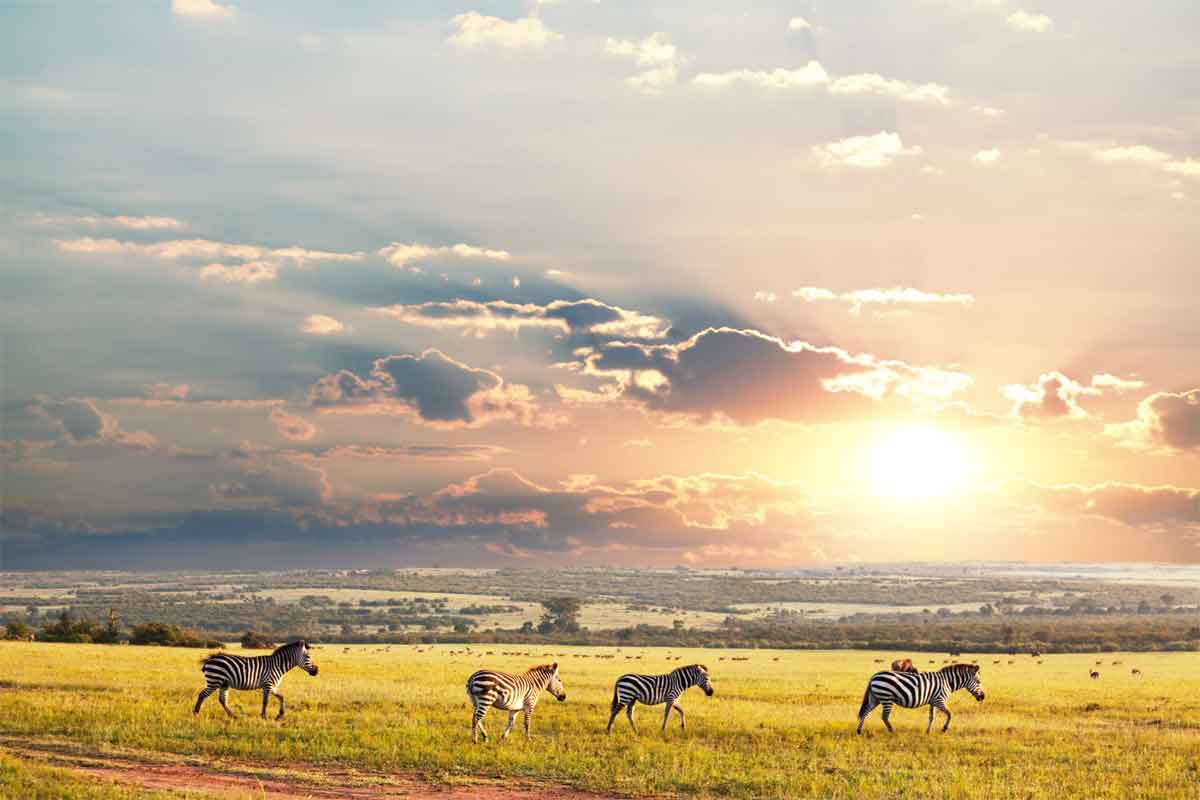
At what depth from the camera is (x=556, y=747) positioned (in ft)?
107

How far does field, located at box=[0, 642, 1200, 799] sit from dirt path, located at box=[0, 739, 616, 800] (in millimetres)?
89

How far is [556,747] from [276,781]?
331 inches

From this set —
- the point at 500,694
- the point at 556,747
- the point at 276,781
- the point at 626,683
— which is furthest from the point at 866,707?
the point at 276,781

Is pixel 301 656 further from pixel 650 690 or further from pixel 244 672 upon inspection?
pixel 650 690

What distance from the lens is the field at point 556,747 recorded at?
27.5 metres

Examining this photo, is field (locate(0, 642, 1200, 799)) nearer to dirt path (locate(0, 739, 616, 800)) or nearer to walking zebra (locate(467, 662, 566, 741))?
dirt path (locate(0, 739, 616, 800))

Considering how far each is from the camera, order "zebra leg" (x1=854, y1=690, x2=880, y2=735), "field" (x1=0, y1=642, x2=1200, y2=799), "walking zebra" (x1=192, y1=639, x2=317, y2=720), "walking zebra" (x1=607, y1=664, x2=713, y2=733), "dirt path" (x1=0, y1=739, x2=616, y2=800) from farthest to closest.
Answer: "zebra leg" (x1=854, y1=690, x2=880, y2=735), "walking zebra" (x1=192, y1=639, x2=317, y2=720), "walking zebra" (x1=607, y1=664, x2=713, y2=733), "field" (x1=0, y1=642, x2=1200, y2=799), "dirt path" (x1=0, y1=739, x2=616, y2=800)

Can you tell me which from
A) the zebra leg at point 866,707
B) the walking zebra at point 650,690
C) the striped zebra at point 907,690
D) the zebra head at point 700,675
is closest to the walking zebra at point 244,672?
the walking zebra at point 650,690

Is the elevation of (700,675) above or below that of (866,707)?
above

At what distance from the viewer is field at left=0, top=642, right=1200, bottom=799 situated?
27.5 m

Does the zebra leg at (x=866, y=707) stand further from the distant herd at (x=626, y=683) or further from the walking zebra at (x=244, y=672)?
the walking zebra at (x=244, y=672)

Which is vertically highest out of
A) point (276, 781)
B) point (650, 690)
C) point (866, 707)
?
point (650, 690)

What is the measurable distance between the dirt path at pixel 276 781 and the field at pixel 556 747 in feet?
0.29

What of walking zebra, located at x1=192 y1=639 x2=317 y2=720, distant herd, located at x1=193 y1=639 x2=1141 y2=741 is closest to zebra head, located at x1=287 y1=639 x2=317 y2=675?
distant herd, located at x1=193 y1=639 x2=1141 y2=741
